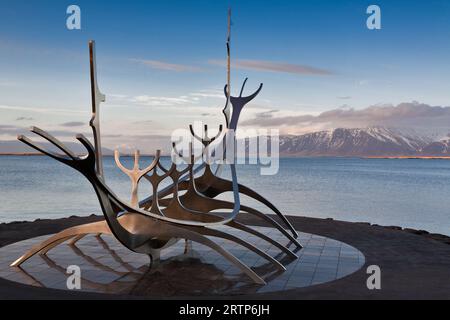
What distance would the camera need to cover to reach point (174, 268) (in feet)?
42.4

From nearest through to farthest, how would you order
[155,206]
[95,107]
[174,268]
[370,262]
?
[95,107]
[155,206]
[174,268]
[370,262]

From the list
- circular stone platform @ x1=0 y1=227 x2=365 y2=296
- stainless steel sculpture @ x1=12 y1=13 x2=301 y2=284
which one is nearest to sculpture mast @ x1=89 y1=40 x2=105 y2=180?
stainless steel sculpture @ x1=12 y1=13 x2=301 y2=284

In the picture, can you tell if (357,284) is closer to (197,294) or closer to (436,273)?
(436,273)

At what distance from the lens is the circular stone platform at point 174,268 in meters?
11.2

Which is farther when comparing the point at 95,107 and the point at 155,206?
the point at 155,206

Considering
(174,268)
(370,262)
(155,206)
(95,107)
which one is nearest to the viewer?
(95,107)

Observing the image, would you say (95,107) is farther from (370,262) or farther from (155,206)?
(370,262)

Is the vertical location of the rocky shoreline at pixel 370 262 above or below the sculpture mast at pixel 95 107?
below

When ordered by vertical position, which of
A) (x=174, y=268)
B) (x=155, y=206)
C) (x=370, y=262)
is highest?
(x=155, y=206)

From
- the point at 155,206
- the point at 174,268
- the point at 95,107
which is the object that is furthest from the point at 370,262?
the point at 95,107

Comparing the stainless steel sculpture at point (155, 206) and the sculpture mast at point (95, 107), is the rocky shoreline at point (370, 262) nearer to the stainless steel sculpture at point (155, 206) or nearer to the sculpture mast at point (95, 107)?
the stainless steel sculpture at point (155, 206)

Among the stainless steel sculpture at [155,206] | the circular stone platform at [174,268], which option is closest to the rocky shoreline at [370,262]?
the circular stone platform at [174,268]

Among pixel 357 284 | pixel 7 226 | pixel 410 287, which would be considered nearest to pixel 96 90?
pixel 357 284
